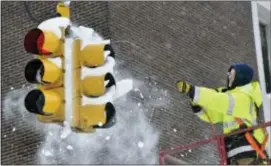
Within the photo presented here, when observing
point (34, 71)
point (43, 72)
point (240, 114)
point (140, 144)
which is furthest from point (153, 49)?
point (43, 72)

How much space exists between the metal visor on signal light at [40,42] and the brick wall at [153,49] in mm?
7159

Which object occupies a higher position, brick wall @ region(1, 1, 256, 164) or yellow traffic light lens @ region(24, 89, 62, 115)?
yellow traffic light lens @ region(24, 89, 62, 115)

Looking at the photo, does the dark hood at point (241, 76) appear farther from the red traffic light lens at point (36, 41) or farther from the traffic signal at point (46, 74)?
the red traffic light lens at point (36, 41)

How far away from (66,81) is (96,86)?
285 mm

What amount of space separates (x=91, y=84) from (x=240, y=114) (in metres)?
2.03

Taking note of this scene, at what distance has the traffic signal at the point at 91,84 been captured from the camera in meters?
9.70

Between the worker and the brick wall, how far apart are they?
570 centimetres

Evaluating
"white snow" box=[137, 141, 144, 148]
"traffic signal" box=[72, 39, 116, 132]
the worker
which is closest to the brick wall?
"white snow" box=[137, 141, 144, 148]

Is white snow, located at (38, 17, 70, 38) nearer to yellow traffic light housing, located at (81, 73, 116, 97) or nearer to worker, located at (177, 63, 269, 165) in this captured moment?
yellow traffic light housing, located at (81, 73, 116, 97)

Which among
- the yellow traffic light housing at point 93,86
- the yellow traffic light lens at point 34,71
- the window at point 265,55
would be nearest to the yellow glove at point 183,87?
the yellow traffic light housing at point 93,86

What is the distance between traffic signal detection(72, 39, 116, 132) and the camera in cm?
970

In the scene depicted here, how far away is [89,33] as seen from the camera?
33.2ft

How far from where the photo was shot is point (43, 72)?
9.48m

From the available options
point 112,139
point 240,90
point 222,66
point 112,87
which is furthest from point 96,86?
point 222,66
